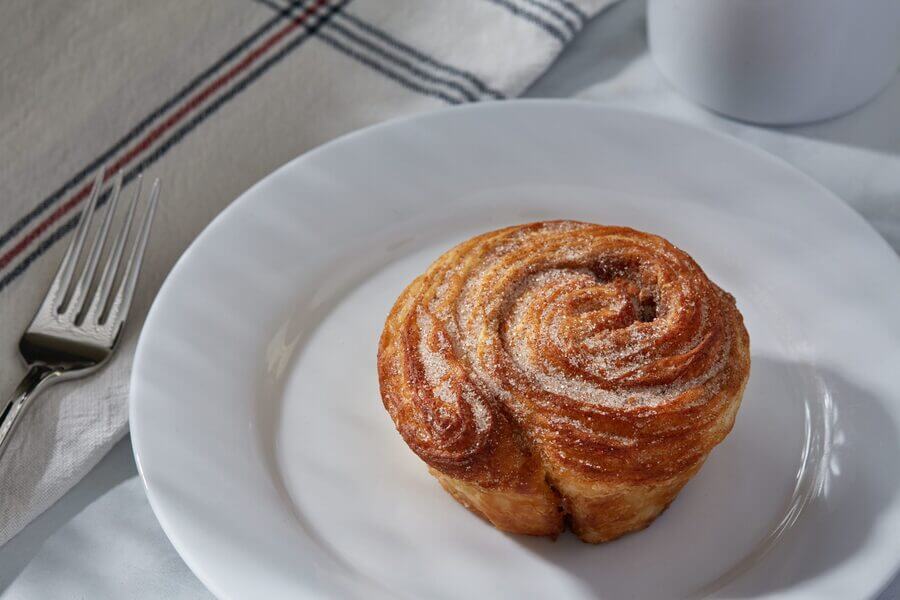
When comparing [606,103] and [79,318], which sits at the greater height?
[606,103]

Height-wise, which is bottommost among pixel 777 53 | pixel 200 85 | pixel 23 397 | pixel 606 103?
pixel 23 397

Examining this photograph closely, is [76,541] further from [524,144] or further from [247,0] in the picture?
[247,0]

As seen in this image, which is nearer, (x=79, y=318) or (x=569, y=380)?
(x=569, y=380)

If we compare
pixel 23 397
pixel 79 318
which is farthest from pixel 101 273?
pixel 23 397

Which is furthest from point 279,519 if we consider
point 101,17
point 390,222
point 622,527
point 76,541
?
point 101,17

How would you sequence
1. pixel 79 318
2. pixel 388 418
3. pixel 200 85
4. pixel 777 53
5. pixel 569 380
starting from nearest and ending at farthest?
pixel 569 380 → pixel 388 418 → pixel 79 318 → pixel 777 53 → pixel 200 85

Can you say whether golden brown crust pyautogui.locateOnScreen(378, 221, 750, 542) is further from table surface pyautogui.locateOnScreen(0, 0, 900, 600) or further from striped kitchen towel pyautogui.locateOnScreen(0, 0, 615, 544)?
striped kitchen towel pyautogui.locateOnScreen(0, 0, 615, 544)

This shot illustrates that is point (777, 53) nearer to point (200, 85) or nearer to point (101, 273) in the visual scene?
point (200, 85)
